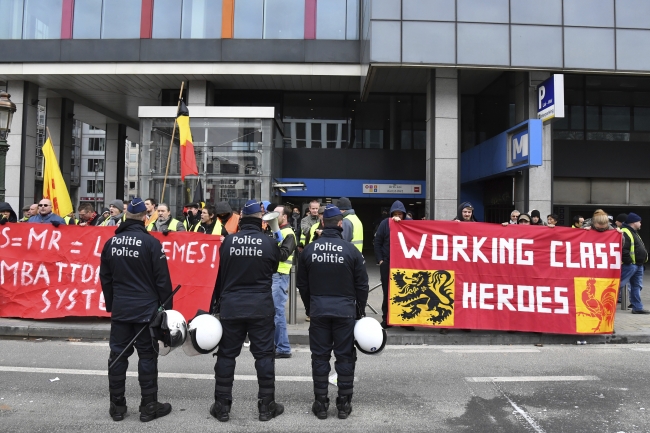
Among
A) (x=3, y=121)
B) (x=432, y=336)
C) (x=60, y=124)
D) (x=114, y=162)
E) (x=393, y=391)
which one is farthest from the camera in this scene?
(x=114, y=162)

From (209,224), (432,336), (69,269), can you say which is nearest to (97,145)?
(69,269)

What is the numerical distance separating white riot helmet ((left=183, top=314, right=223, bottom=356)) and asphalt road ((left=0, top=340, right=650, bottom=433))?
66 cm

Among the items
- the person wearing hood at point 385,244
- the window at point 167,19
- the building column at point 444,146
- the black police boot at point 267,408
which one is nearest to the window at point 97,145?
the window at point 167,19

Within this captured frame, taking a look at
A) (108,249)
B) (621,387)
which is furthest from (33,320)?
(621,387)

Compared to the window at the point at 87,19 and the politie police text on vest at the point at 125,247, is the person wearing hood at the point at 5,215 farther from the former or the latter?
the window at the point at 87,19

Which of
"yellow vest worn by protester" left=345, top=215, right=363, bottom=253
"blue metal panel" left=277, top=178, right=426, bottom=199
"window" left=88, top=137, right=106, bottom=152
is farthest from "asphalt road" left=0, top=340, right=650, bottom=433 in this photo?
"window" left=88, top=137, right=106, bottom=152

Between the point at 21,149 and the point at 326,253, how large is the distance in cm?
1850

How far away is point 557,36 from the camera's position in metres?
15.0

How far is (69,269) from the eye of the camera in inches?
308

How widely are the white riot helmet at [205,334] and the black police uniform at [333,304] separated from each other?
2.64 feet

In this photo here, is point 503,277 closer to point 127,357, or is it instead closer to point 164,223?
point 127,357

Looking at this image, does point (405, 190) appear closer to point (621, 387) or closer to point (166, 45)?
point (166, 45)

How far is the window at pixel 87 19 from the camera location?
18.3 m

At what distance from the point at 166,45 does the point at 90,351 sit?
1430 centimetres
